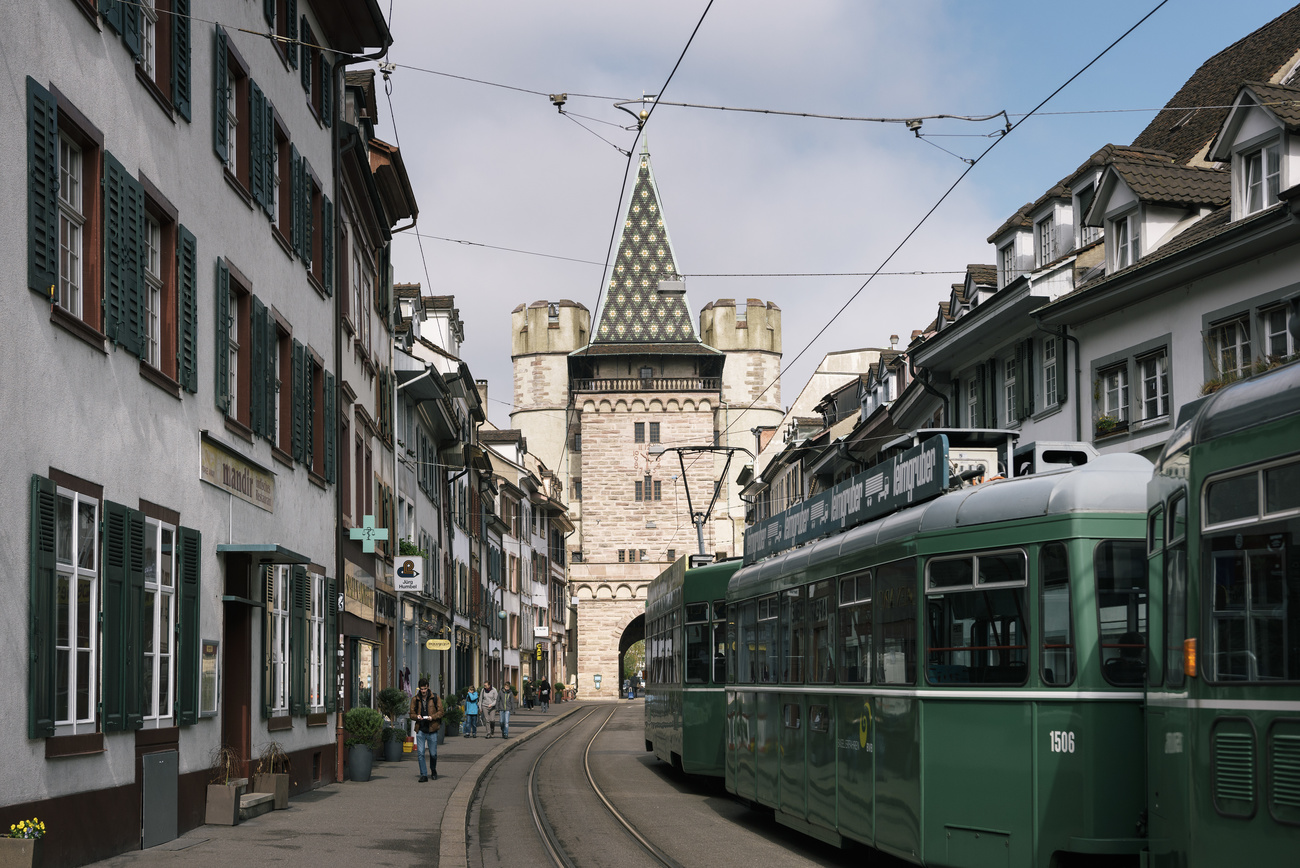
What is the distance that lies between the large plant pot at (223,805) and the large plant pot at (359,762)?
7.22 meters

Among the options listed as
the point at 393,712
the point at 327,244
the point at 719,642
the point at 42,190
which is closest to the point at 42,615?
the point at 42,190

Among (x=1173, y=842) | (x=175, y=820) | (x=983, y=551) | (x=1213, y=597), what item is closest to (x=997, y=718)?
(x=983, y=551)

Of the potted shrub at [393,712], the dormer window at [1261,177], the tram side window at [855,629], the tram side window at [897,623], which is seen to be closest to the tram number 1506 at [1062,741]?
the tram side window at [897,623]

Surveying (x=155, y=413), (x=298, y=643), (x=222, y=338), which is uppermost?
(x=222, y=338)

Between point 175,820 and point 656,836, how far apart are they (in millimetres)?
4497

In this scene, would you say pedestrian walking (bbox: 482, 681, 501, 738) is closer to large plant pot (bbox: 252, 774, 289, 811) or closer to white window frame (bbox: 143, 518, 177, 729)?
large plant pot (bbox: 252, 774, 289, 811)

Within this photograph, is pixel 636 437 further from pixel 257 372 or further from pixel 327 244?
pixel 257 372

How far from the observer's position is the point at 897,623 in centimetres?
1142

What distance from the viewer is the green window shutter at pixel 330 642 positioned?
21969 mm

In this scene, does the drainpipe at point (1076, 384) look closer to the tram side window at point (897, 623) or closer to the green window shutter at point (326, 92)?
the green window shutter at point (326, 92)

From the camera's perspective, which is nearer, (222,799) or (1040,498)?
(1040,498)

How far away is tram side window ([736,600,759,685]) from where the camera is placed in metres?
16.4

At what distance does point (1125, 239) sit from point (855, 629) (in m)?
15.3

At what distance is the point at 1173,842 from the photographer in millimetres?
7980
